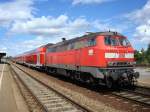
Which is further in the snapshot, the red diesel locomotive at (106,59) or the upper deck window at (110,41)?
the upper deck window at (110,41)

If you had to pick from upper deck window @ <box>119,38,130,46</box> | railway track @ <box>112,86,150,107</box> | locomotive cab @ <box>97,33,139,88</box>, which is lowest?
railway track @ <box>112,86,150,107</box>

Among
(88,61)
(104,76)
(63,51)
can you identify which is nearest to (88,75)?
(88,61)

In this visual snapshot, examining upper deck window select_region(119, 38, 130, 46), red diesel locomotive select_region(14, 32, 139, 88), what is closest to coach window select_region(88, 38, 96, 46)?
red diesel locomotive select_region(14, 32, 139, 88)

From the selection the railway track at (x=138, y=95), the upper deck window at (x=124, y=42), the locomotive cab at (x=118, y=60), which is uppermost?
the upper deck window at (x=124, y=42)

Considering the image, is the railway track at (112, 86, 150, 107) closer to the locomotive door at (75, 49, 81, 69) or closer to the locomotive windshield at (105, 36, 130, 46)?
the locomotive windshield at (105, 36, 130, 46)

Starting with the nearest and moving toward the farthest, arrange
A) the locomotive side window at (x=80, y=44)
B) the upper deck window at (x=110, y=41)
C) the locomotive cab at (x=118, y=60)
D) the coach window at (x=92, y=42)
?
the locomotive cab at (x=118, y=60), the upper deck window at (x=110, y=41), the coach window at (x=92, y=42), the locomotive side window at (x=80, y=44)

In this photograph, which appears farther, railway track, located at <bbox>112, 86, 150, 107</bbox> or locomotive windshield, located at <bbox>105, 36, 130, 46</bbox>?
locomotive windshield, located at <bbox>105, 36, 130, 46</bbox>

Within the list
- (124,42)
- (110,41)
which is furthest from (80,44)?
(124,42)

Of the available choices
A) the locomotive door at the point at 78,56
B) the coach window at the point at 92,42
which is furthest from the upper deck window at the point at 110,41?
the locomotive door at the point at 78,56

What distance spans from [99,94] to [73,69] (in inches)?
200

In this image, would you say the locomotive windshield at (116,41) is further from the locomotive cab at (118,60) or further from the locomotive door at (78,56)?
the locomotive door at (78,56)

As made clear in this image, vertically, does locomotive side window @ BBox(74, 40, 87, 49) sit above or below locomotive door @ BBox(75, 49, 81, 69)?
above

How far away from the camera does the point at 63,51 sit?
2331cm

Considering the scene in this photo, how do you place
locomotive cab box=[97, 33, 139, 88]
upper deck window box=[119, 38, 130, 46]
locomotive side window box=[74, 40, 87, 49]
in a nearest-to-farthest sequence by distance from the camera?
locomotive cab box=[97, 33, 139, 88] → upper deck window box=[119, 38, 130, 46] → locomotive side window box=[74, 40, 87, 49]
